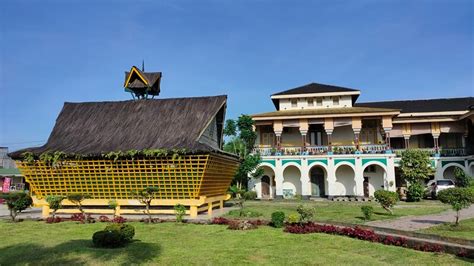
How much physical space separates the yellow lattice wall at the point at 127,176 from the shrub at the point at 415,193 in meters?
15.1

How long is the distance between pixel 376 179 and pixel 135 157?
21.2 metres

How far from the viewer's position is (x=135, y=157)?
18.3 m

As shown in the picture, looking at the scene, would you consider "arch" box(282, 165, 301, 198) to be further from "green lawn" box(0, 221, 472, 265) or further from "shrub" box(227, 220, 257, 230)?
"green lawn" box(0, 221, 472, 265)

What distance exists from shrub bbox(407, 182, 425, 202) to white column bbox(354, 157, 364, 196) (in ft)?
11.6

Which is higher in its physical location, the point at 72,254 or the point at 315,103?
the point at 315,103

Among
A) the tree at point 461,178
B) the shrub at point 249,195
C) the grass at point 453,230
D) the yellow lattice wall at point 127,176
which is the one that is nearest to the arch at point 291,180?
the shrub at point 249,195

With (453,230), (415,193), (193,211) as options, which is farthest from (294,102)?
(453,230)

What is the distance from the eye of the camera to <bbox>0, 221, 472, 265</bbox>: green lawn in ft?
27.8

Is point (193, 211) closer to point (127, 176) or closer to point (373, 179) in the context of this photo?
point (127, 176)

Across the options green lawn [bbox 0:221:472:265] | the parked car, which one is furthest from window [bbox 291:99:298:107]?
green lawn [bbox 0:221:472:265]

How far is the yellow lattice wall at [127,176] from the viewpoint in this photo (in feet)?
59.0

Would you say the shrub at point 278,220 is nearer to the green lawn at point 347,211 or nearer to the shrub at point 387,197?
the green lawn at point 347,211

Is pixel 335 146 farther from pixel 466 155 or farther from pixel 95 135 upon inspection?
pixel 95 135

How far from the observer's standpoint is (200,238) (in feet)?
38.2
